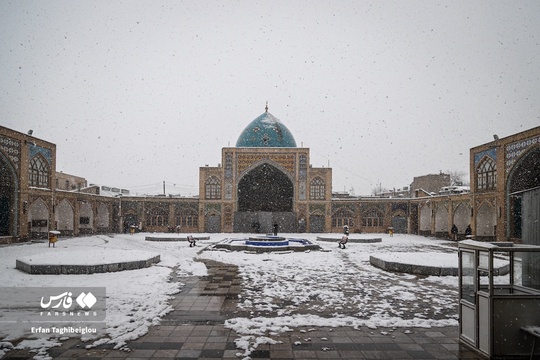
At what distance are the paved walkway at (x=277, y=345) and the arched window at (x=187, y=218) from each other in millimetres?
30322

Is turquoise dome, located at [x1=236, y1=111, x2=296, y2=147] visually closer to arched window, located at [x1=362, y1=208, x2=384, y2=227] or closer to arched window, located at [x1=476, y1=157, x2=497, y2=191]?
arched window, located at [x1=362, y1=208, x2=384, y2=227]

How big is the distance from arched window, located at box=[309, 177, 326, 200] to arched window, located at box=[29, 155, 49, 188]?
2155cm

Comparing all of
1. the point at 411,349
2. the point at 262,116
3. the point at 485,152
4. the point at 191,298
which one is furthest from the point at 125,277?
the point at 262,116

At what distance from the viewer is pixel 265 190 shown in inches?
1452

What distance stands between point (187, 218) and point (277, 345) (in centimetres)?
3246

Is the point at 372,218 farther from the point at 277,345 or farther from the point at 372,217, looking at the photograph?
the point at 277,345

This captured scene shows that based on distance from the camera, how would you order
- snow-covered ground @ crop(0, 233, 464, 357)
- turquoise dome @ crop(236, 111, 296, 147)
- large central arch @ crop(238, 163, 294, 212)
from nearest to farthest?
1. snow-covered ground @ crop(0, 233, 464, 357)
2. large central arch @ crop(238, 163, 294, 212)
3. turquoise dome @ crop(236, 111, 296, 147)

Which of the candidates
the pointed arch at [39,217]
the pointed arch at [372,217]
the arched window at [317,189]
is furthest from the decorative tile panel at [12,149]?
the pointed arch at [372,217]

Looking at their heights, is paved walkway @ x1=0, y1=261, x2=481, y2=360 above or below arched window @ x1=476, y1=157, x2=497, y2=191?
below

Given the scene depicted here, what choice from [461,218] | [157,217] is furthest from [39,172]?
[461,218]

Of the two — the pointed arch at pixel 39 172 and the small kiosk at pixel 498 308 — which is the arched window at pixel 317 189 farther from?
the small kiosk at pixel 498 308

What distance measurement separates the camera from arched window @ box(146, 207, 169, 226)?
1465 inches

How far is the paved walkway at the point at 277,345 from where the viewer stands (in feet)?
17.4

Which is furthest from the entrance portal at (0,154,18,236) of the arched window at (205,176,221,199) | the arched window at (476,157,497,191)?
the arched window at (476,157,497,191)
